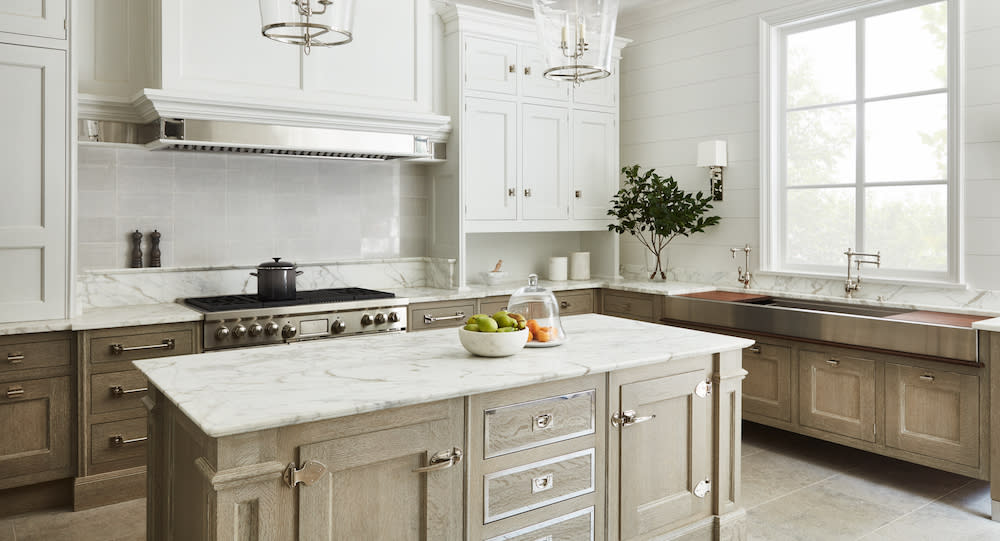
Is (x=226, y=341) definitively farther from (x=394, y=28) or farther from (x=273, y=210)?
(x=394, y=28)

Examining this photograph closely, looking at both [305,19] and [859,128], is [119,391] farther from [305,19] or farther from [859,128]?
[859,128]

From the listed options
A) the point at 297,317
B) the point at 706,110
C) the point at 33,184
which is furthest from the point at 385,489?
the point at 706,110

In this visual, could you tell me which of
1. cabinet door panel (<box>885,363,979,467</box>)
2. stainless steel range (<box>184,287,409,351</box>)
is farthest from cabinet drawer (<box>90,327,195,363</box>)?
cabinet door panel (<box>885,363,979,467</box>)

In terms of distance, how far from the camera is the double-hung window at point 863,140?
4.13 meters

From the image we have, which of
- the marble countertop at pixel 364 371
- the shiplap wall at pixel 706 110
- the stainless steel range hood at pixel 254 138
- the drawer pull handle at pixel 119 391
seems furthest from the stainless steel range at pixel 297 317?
the shiplap wall at pixel 706 110

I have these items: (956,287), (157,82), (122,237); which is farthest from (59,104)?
(956,287)

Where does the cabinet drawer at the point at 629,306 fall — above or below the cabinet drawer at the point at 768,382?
above

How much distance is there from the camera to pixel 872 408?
12.3ft

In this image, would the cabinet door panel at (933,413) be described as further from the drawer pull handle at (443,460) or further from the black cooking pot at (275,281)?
the black cooking pot at (275,281)

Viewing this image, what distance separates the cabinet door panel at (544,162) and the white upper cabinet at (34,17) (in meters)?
2.88

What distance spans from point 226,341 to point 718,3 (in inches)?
163

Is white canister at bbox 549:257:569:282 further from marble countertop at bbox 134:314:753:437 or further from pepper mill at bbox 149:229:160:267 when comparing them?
pepper mill at bbox 149:229:160:267

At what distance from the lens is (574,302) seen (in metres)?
5.29

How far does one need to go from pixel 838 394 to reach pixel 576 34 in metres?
2.78
